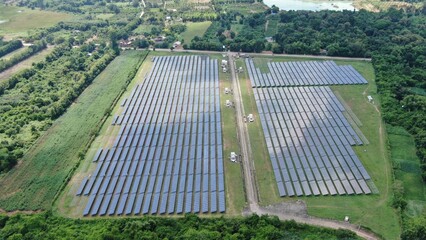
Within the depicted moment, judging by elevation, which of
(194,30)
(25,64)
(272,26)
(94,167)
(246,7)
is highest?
(272,26)

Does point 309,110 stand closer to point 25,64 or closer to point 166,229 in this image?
point 166,229

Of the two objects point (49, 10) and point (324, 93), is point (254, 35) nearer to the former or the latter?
point (324, 93)

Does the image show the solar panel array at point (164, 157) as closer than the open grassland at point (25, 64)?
Yes

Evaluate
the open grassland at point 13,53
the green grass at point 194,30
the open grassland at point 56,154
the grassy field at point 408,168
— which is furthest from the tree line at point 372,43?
the open grassland at point 13,53

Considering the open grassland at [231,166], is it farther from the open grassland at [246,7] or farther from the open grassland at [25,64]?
the open grassland at [246,7]

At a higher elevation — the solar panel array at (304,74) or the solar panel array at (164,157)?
the solar panel array at (304,74)

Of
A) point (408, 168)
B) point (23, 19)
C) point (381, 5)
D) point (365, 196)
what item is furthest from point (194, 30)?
point (365, 196)
